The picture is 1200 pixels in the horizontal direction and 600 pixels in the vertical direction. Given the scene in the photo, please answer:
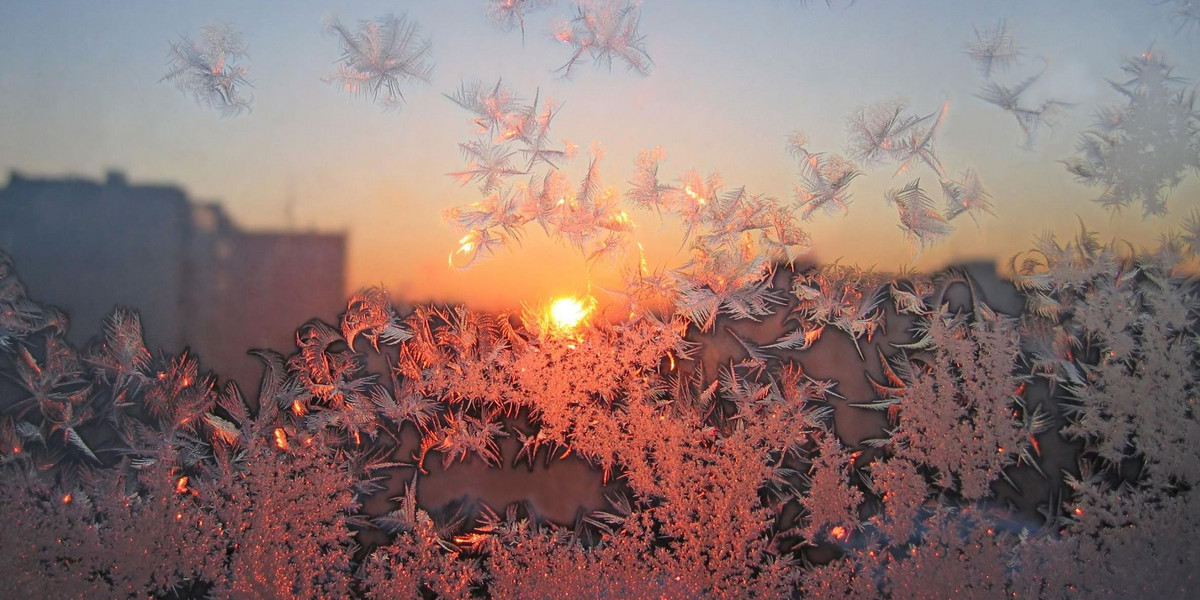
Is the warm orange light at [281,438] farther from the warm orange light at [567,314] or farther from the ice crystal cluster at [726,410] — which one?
the warm orange light at [567,314]

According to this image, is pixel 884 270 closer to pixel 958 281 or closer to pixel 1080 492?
Answer: pixel 958 281

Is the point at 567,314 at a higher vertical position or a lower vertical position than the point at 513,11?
lower

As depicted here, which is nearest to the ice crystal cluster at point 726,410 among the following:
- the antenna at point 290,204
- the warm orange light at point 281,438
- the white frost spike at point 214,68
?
the warm orange light at point 281,438

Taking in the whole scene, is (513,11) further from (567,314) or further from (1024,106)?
(1024,106)

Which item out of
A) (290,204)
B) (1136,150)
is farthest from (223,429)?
(1136,150)

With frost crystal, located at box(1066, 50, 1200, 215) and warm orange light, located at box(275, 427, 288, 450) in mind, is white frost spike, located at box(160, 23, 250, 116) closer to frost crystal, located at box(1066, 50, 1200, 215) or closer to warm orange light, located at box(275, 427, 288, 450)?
warm orange light, located at box(275, 427, 288, 450)

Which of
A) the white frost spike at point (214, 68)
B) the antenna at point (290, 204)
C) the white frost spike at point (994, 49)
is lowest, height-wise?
the antenna at point (290, 204)
